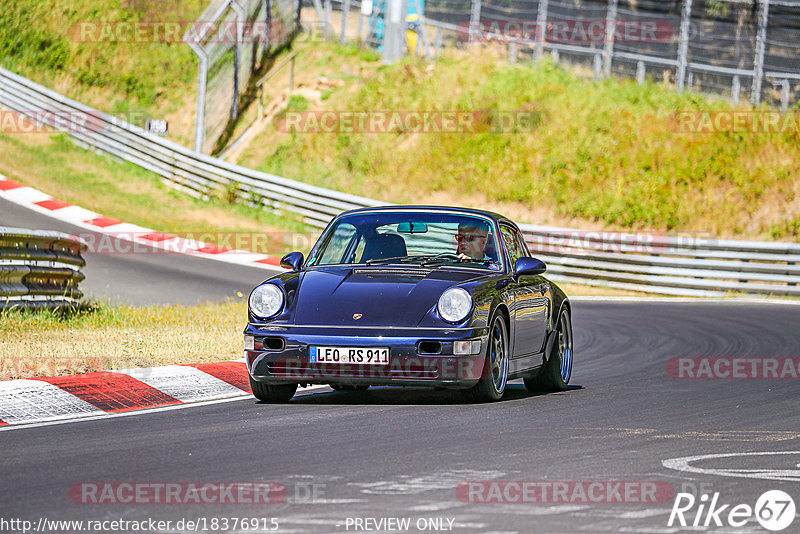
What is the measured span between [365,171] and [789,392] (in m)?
23.5

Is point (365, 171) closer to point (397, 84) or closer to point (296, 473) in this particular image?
point (397, 84)

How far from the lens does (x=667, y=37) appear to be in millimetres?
28922

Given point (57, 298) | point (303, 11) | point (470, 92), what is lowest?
point (57, 298)

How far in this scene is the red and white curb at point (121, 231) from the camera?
78.8ft

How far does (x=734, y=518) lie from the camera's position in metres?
4.99

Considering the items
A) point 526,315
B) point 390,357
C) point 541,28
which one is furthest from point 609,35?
point 390,357

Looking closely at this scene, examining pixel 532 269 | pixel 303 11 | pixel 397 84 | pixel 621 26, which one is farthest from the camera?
pixel 303 11

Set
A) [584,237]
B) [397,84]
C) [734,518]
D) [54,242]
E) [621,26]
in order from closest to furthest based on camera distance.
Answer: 1. [734,518]
2. [54,242]
3. [584,237]
4. [621,26]
5. [397,84]

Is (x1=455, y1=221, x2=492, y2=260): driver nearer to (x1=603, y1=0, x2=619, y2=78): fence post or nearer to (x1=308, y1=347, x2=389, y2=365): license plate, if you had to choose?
(x1=308, y1=347, x2=389, y2=365): license plate

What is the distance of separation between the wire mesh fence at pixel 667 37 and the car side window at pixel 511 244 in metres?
19.1

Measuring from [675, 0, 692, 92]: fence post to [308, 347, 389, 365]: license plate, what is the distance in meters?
21.9

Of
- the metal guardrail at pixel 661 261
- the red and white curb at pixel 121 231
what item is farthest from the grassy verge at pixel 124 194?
the metal guardrail at pixel 661 261

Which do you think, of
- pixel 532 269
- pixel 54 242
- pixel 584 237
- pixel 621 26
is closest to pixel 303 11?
pixel 621 26

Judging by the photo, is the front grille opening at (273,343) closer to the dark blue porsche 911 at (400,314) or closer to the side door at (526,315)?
the dark blue porsche 911 at (400,314)
